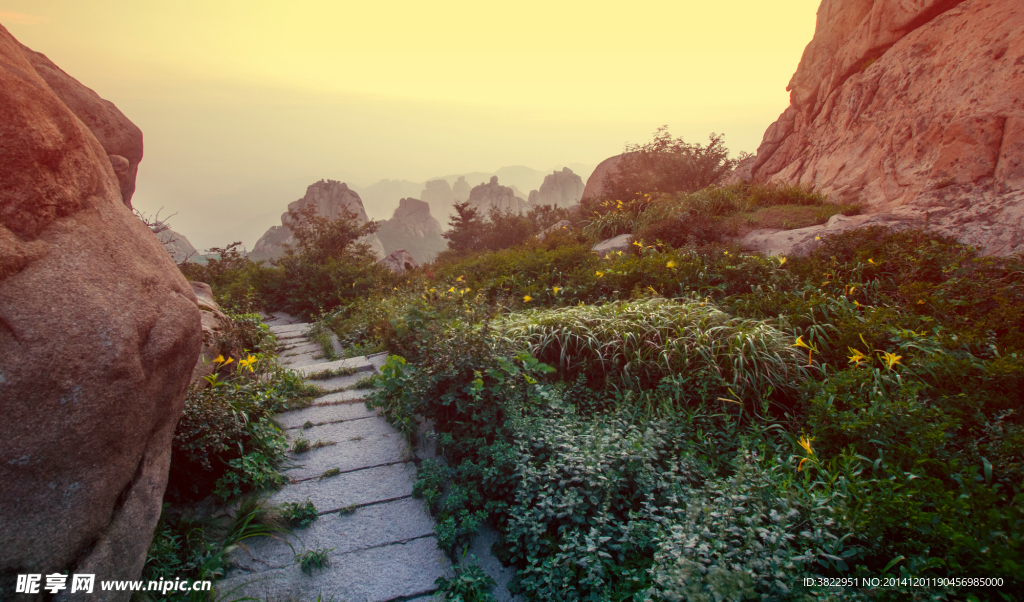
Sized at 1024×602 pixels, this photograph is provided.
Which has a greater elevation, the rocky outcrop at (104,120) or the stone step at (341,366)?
the rocky outcrop at (104,120)

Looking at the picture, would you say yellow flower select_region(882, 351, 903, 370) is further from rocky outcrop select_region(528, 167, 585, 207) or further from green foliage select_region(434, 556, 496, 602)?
rocky outcrop select_region(528, 167, 585, 207)

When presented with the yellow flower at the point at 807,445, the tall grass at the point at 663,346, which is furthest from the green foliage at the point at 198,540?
the yellow flower at the point at 807,445

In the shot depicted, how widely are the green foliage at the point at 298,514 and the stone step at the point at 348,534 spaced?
0.04 meters

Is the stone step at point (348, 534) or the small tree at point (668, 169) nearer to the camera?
the stone step at point (348, 534)

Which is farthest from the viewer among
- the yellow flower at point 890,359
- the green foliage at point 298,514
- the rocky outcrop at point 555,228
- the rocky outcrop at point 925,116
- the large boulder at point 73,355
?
the rocky outcrop at point 555,228

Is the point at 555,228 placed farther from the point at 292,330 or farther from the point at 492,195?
the point at 492,195

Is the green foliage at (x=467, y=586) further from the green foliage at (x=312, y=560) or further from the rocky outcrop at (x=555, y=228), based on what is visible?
the rocky outcrop at (x=555, y=228)

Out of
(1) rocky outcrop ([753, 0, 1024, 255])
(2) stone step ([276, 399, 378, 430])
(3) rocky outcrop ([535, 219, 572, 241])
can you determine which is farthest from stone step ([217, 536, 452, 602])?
(3) rocky outcrop ([535, 219, 572, 241])

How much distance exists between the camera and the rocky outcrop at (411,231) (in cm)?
12938

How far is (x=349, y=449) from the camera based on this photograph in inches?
147

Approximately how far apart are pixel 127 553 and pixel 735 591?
2.77m

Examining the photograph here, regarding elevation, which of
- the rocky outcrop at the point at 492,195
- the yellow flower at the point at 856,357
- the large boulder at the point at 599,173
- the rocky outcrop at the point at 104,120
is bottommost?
the yellow flower at the point at 856,357

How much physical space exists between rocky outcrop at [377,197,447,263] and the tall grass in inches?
4917

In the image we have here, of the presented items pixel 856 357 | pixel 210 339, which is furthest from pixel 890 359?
pixel 210 339
